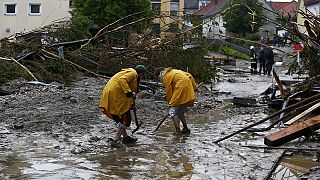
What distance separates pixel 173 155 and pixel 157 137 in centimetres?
178

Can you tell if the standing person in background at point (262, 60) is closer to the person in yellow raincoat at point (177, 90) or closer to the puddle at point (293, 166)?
the person in yellow raincoat at point (177, 90)

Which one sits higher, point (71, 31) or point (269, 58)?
point (71, 31)

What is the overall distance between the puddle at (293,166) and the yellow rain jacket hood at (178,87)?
273 cm

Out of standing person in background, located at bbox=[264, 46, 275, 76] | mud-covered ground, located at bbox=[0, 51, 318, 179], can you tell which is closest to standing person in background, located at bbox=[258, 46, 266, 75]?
standing person in background, located at bbox=[264, 46, 275, 76]

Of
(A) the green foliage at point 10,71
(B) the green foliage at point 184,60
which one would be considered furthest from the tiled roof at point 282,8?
(A) the green foliage at point 10,71

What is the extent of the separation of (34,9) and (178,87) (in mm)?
36028

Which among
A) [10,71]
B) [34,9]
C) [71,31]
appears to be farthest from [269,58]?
[34,9]

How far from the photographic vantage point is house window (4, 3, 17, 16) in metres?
45.5

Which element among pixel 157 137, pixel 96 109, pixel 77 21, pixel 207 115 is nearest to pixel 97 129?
pixel 157 137

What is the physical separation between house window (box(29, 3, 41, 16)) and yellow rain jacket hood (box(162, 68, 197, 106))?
35.2 meters

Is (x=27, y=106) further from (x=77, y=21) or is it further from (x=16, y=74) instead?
(x=77, y=21)

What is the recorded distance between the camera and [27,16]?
45.0 meters

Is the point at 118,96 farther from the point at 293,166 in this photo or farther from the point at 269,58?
the point at 269,58

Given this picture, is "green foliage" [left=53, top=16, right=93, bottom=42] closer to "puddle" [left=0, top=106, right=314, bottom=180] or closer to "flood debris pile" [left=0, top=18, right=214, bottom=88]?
"flood debris pile" [left=0, top=18, right=214, bottom=88]
